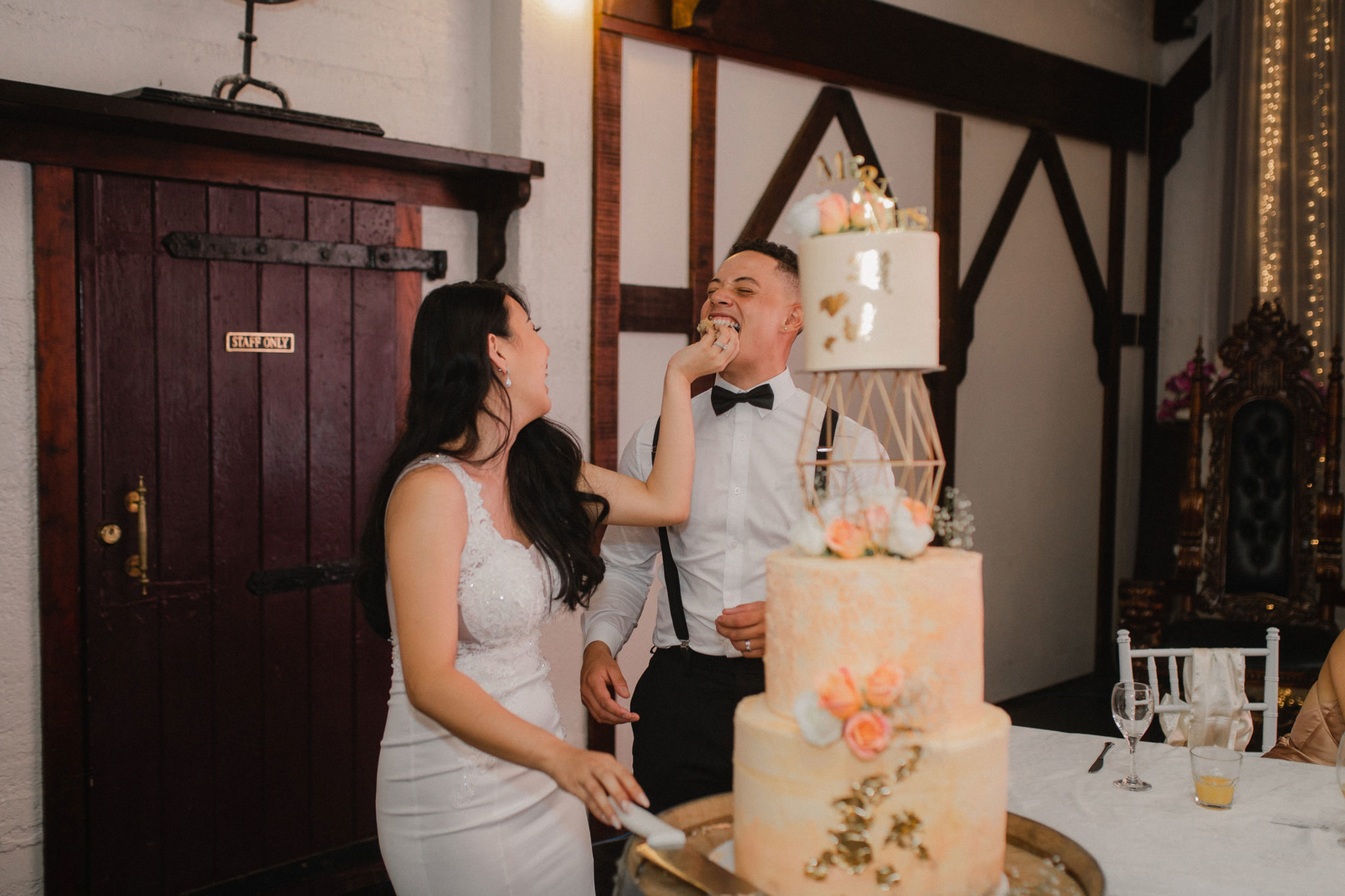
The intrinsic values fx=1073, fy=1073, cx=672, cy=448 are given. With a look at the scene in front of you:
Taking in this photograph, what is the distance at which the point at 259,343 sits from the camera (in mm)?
3166

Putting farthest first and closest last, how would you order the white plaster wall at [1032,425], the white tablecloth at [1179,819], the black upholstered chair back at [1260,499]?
the white plaster wall at [1032,425], the black upholstered chair back at [1260,499], the white tablecloth at [1179,819]

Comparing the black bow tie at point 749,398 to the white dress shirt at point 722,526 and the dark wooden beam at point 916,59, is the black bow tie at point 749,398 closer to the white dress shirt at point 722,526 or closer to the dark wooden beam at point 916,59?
the white dress shirt at point 722,526

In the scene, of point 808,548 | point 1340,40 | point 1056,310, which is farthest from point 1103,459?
point 808,548

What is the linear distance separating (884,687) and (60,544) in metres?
2.49

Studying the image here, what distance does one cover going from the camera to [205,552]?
3105 mm

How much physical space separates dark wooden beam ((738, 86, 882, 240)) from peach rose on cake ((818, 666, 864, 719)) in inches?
121

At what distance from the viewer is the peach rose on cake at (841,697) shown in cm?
129

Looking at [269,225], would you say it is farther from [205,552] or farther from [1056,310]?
[1056,310]

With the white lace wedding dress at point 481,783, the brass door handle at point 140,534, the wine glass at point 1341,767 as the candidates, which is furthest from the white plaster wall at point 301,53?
the wine glass at point 1341,767

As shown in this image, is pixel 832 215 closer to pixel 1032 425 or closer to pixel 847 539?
pixel 847 539

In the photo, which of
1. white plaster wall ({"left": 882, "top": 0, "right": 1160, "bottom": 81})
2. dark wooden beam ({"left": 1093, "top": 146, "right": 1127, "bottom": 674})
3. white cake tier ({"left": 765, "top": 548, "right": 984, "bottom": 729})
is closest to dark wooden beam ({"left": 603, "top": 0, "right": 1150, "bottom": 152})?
white plaster wall ({"left": 882, "top": 0, "right": 1160, "bottom": 81})

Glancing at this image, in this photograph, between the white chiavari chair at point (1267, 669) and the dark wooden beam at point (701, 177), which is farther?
the dark wooden beam at point (701, 177)

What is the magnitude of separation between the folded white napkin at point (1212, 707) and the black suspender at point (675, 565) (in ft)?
2.63

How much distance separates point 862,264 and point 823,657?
0.50 meters
